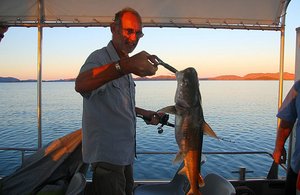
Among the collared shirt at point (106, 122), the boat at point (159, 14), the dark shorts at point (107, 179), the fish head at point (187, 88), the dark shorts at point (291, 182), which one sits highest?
the boat at point (159, 14)

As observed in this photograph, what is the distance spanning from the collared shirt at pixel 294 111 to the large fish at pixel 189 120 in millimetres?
2265

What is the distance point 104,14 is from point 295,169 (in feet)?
11.8

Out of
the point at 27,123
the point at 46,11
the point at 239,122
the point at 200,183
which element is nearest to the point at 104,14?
the point at 46,11

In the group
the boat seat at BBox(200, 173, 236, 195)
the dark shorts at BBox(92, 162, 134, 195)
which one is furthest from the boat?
the dark shorts at BBox(92, 162, 134, 195)

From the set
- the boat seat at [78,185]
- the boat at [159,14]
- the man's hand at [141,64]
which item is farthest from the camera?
the boat at [159,14]

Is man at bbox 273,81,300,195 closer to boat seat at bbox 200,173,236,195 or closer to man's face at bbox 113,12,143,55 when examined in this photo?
boat seat at bbox 200,173,236,195

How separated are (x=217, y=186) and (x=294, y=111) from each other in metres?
1.92

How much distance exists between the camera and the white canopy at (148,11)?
16.6 feet

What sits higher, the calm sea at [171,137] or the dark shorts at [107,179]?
the dark shorts at [107,179]

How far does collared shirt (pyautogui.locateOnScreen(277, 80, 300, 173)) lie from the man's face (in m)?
2.49

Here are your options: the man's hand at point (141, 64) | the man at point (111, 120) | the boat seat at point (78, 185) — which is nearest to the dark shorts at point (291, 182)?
the man at point (111, 120)

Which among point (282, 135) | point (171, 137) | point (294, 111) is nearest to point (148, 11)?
point (294, 111)

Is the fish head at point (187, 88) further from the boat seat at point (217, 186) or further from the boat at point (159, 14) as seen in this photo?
the boat at point (159, 14)

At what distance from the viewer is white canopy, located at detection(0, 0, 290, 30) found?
5.05 meters
